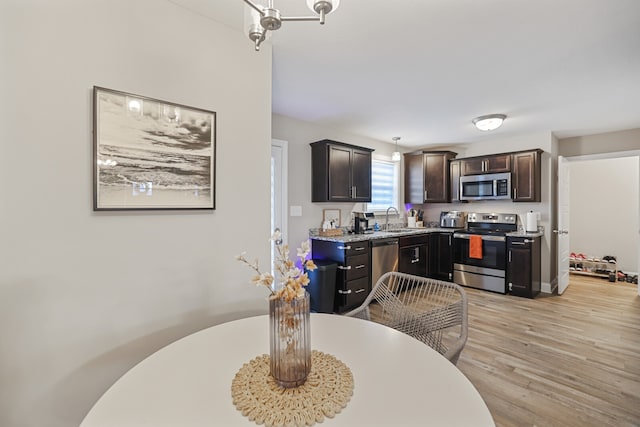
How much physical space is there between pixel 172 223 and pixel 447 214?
473cm

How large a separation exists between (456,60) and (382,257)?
2383 millimetres

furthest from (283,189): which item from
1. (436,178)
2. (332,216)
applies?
(436,178)

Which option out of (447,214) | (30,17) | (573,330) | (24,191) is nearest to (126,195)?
(24,191)

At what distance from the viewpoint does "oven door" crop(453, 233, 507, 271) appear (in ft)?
13.9

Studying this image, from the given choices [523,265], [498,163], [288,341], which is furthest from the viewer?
[498,163]

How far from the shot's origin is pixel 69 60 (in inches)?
51.1

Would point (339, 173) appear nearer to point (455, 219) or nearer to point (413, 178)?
point (413, 178)

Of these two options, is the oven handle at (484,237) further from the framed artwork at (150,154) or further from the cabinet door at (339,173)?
the framed artwork at (150,154)

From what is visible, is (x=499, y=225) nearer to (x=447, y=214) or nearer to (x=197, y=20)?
(x=447, y=214)

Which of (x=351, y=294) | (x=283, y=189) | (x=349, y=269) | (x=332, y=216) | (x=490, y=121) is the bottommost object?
(x=351, y=294)

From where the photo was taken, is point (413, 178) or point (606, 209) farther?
point (606, 209)

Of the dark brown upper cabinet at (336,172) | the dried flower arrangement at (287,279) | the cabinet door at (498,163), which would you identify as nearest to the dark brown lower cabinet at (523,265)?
the cabinet door at (498,163)

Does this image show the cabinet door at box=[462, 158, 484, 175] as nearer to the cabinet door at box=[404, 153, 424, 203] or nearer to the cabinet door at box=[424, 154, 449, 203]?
the cabinet door at box=[424, 154, 449, 203]

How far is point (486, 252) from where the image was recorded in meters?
4.39
